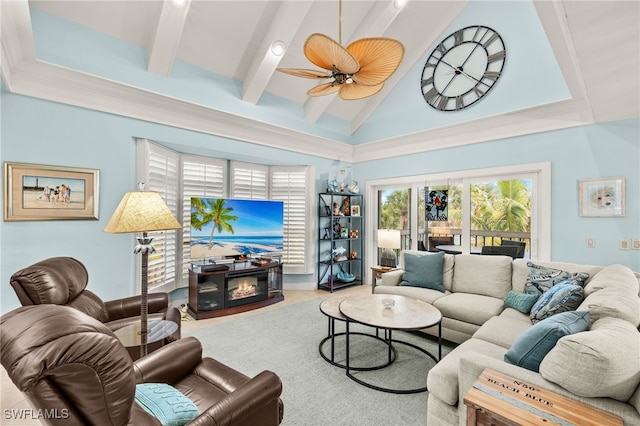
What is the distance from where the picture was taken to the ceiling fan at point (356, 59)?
213cm

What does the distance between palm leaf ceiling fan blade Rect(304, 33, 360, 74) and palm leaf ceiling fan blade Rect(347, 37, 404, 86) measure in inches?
3.5

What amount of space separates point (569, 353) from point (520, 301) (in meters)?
1.78

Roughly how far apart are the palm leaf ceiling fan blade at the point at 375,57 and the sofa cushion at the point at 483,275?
2401 millimetres

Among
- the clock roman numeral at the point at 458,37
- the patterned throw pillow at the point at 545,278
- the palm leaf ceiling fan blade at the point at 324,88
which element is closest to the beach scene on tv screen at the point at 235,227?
the palm leaf ceiling fan blade at the point at 324,88

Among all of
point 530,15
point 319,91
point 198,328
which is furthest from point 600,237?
point 198,328

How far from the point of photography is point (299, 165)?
5.29 meters

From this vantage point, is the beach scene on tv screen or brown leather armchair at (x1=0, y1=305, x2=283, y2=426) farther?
the beach scene on tv screen

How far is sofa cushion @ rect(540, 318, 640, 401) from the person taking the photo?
122 centimetres

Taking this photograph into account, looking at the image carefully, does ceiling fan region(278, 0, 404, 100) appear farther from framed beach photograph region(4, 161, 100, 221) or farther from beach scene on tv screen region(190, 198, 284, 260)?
framed beach photograph region(4, 161, 100, 221)

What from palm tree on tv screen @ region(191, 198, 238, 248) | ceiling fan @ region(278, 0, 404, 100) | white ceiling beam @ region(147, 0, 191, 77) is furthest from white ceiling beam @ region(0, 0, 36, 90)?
ceiling fan @ region(278, 0, 404, 100)

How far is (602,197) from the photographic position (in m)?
3.40

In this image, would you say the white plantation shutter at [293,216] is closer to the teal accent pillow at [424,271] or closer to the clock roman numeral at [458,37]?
the teal accent pillow at [424,271]

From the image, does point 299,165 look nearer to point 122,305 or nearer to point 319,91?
point 319,91

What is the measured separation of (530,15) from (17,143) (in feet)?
19.7
